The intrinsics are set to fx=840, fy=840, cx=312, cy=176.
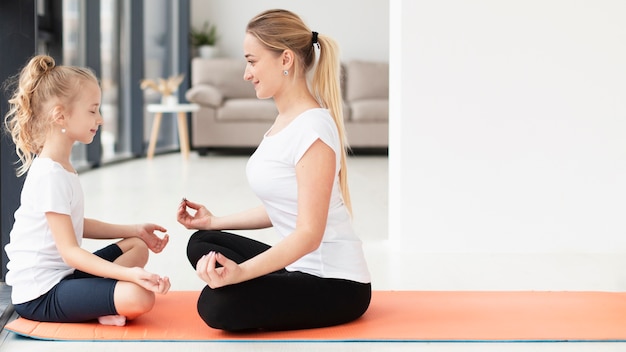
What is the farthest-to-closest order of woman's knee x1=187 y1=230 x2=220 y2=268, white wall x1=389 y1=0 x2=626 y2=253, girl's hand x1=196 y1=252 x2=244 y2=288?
white wall x1=389 y1=0 x2=626 y2=253
woman's knee x1=187 y1=230 x2=220 y2=268
girl's hand x1=196 y1=252 x2=244 y2=288

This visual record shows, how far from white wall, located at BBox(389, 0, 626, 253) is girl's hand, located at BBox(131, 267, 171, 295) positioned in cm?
151

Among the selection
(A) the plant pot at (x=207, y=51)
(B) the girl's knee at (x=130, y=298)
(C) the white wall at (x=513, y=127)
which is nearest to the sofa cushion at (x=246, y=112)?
(A) the plant pot at (x=207, y=51)

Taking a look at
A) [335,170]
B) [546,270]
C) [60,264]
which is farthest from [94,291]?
[546,270]

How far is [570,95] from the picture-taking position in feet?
10.7

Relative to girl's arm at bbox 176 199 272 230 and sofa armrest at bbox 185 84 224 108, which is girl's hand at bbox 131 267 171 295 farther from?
sofa armrest at bbox 185 84 224 108

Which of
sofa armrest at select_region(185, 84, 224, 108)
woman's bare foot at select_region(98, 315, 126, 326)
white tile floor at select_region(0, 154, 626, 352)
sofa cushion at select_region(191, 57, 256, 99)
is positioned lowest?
white tile floor at select_region(0, 154, 626, 352)

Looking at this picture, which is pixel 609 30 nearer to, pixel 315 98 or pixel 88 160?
pixel 315 98

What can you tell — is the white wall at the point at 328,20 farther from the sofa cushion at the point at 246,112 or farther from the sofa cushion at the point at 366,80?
the sofa cushion at the point at 246,112

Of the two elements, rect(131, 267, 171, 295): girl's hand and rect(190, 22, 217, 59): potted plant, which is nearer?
rect(131, 267, 171, 295): girl's hand

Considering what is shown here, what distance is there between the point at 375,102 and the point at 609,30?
15.8 ft

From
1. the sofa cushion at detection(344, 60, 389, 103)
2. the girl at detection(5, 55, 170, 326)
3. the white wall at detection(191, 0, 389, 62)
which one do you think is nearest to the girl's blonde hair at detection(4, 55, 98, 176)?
the girl at detection(5, 55, 170, 326)

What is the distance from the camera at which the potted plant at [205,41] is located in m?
8.70

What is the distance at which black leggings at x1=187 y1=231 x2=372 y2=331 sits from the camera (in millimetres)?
1958

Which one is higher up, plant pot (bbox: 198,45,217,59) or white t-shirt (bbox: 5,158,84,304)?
plant pot (bbox: 198,45,217,59)
